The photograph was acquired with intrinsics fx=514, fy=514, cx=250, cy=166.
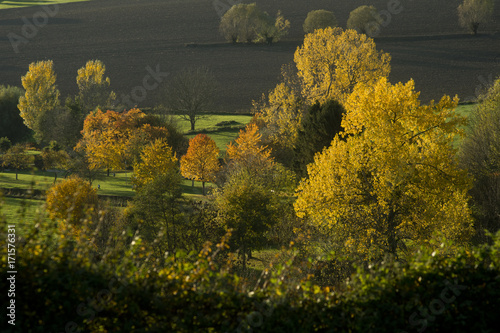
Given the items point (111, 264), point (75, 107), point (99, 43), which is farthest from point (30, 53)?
point (111, 264)

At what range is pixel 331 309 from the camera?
25.8 feet

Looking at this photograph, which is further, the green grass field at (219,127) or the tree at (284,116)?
the green grass field at (219,127)

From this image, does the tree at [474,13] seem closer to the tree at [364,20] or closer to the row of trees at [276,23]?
the row of trees at [276,23]

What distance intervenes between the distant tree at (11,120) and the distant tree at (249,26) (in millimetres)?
44155

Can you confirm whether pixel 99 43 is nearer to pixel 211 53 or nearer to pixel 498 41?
pixel 211 53

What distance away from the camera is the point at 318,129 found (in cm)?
4684

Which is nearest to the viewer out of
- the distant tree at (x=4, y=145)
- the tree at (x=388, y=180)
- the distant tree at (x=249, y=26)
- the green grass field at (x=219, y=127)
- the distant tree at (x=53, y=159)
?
the tree at (x=388, y=180)

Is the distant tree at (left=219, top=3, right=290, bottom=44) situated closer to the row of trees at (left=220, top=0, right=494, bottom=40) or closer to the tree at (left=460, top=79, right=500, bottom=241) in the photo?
the row of trees at (left=220, top=0, right=494, bottom=40)

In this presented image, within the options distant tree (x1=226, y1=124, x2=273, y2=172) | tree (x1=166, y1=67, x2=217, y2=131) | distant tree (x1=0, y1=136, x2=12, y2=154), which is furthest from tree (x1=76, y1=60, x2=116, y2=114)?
distant tree (x1=226, y1=124, x2=273, y2=172)

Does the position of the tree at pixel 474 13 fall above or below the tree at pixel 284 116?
above

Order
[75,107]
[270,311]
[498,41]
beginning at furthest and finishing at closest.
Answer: [498,41]
[75,107]
[270,311]

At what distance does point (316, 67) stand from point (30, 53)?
235 ft

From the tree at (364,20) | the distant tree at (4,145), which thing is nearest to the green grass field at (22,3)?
the distant tree at (4,145)

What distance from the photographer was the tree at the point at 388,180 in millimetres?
24906
